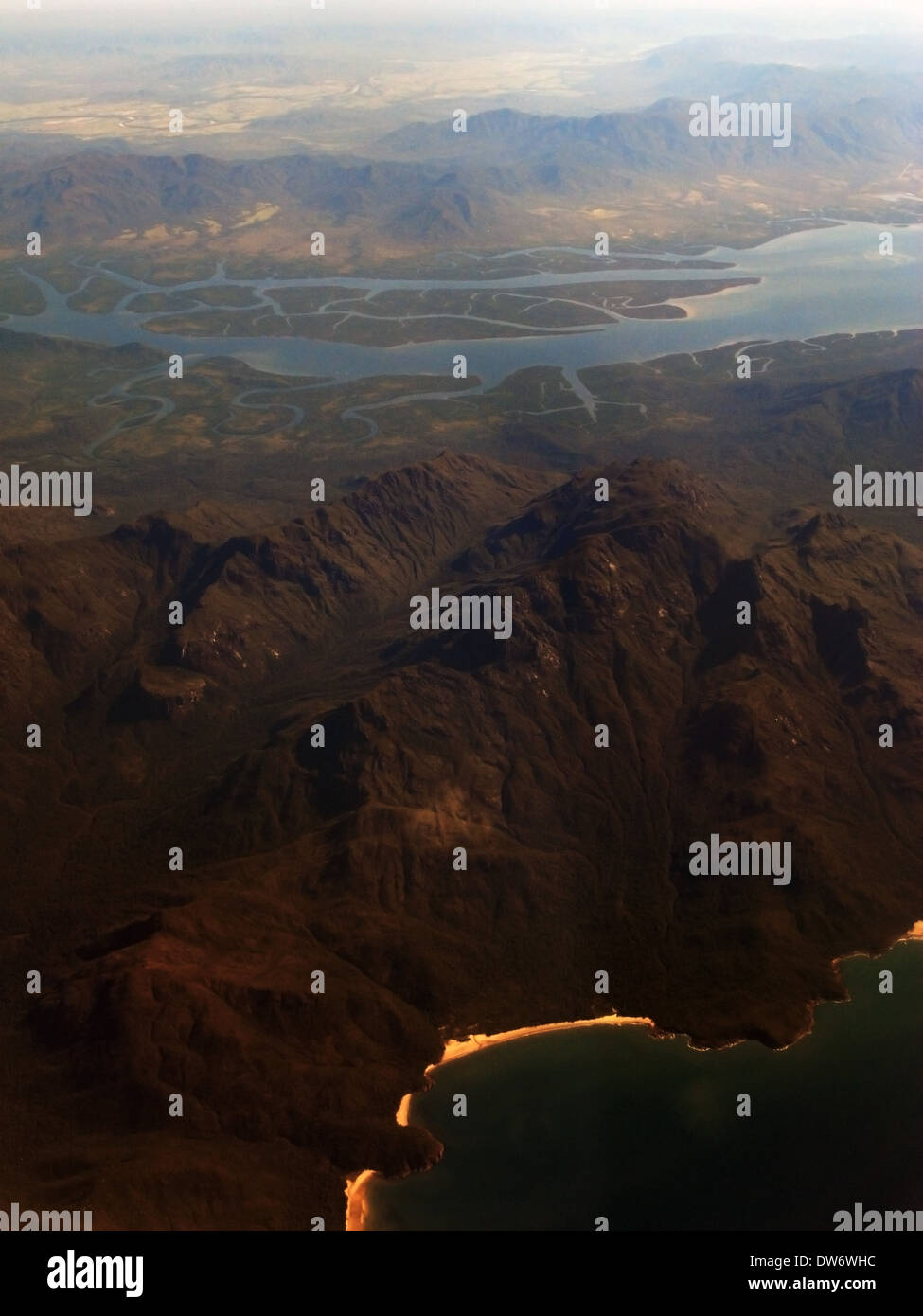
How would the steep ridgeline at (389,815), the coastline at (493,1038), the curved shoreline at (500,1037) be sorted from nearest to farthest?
the steep ridgeline at (389,815)
the coastline at (493,1038)
the curved shoreline at (500,1037)

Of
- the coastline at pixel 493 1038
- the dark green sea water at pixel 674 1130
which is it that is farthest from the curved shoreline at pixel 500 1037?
the dark green sea water at pixel 674 1130

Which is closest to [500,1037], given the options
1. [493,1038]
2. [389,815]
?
[493,1038]

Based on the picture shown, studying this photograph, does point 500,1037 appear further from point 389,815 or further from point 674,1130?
point 389,815

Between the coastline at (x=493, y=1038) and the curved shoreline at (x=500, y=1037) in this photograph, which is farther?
the curved shoreline at (x=500, y=1037)

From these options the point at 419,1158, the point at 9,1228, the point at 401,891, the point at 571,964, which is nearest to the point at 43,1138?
the point at 9,1228

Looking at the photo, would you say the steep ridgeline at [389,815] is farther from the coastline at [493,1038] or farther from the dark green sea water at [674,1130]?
the dark green sea water at [674,1130]

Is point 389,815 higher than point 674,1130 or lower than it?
higher
